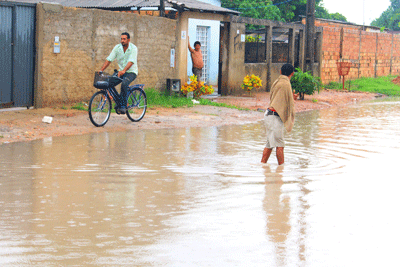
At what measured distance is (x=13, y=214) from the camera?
16.8ft

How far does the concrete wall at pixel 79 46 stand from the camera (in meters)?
12.7

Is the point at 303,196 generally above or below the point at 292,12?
below

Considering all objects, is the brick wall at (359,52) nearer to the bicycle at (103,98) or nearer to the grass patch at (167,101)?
the grass patch at (167,101)

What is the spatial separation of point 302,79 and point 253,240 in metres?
15.7

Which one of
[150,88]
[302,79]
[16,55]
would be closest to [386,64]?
[302,79]

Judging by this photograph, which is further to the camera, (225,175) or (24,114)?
(24,114)

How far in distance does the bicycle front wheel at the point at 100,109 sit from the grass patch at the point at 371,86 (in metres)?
16.6

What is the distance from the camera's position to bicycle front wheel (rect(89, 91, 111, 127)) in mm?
11141

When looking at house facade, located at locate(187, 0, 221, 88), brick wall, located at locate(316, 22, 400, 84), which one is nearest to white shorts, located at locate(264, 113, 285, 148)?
house facade, located at locate(187, 0, 221, 88)

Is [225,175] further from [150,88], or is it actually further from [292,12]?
[292,12]

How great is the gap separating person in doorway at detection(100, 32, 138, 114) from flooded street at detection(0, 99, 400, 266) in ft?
6.81

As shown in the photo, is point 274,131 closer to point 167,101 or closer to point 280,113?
point 280,113

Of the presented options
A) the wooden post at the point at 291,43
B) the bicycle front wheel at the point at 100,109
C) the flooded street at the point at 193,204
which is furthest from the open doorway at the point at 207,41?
the flooded street at the point at 193,204

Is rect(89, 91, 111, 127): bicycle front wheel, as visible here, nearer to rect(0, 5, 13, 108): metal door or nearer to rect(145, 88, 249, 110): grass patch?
rect(0, 5, 13, 108): metal door
